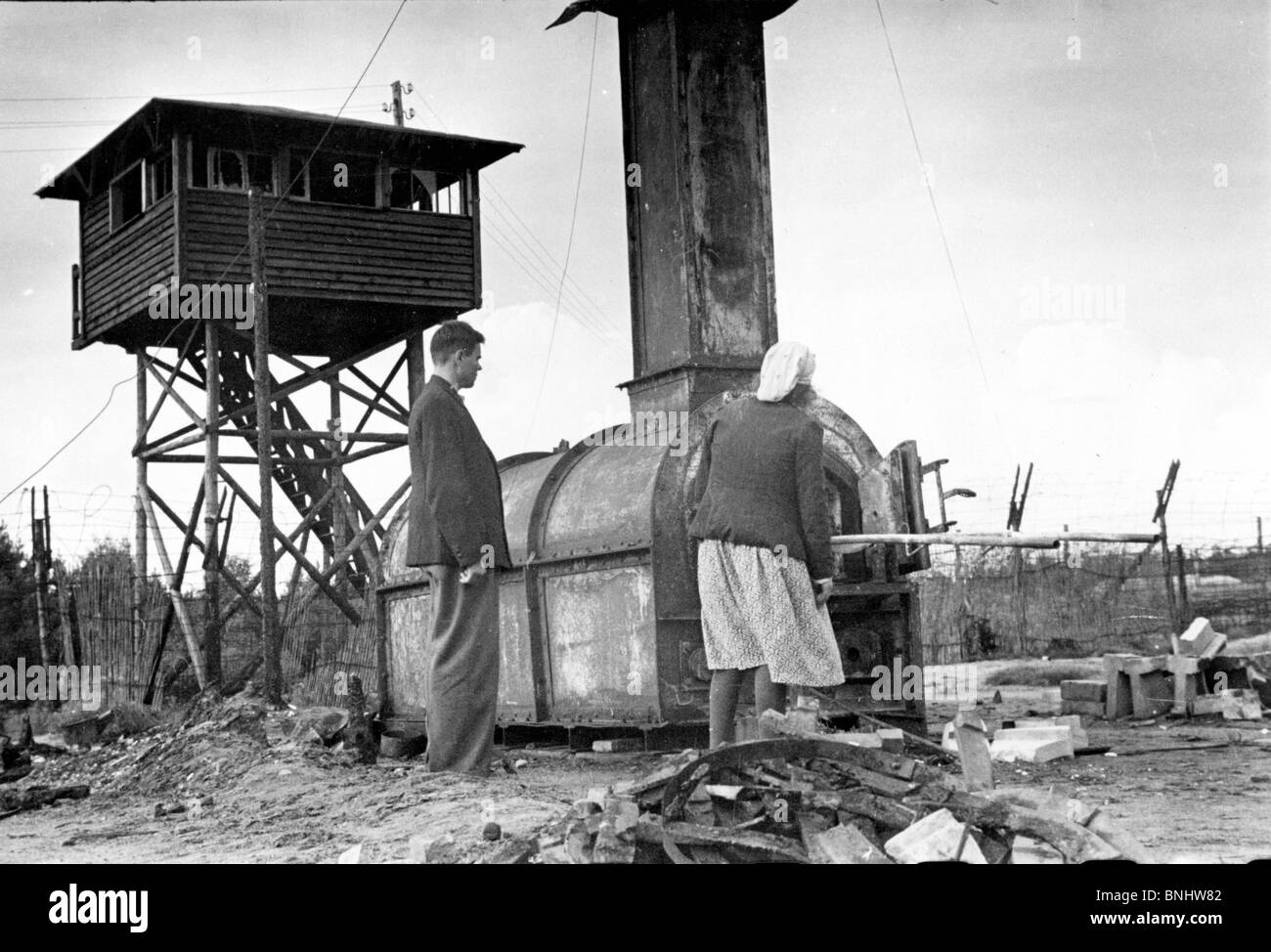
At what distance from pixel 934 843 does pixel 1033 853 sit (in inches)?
15.5

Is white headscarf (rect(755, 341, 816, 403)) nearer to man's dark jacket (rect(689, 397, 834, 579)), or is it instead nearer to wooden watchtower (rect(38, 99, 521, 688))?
man's dark jacket (rect(689, 397, 834, 579))

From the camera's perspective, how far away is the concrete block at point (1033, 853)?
449cm

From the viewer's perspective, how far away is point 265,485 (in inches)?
443

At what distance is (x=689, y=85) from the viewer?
26.9ft

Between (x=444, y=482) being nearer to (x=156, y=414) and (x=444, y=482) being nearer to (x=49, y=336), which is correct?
(x=156, y=414)

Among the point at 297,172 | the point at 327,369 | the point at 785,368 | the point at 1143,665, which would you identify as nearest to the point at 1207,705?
the point at 1143,665

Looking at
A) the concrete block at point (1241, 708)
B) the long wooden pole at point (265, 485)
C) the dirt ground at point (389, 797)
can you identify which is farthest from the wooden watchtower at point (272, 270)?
the concrete block at point (1241, 708)

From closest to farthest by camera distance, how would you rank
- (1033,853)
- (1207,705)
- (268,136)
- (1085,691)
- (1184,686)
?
(1033,853), (1207,705), (1184,686), (1085,691), (268,136)

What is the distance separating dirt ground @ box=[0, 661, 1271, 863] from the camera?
17.9ft

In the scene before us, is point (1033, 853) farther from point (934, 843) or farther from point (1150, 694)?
point (1150, 694)

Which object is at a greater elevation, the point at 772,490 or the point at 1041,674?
the point at 772,490

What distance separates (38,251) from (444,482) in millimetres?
4899

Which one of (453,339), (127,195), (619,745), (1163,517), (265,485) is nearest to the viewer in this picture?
(453,339)

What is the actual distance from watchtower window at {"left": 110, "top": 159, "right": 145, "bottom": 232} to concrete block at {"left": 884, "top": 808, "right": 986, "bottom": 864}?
1466 cm
